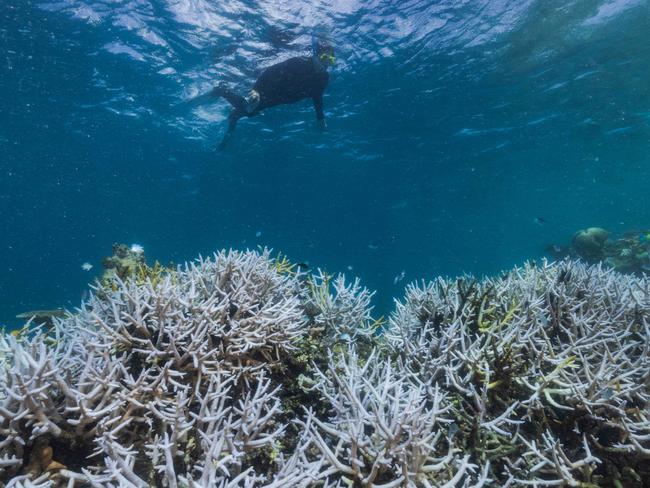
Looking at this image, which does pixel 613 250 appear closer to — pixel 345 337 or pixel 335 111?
pixel 345 337

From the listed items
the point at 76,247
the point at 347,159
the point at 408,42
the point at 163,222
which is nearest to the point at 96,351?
the point at 408,42

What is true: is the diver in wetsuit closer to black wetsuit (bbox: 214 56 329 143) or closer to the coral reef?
black wetsuit (bbox: 214 56 329 143)

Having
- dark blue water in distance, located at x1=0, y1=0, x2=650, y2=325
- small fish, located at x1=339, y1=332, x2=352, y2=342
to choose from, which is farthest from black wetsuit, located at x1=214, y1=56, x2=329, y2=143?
small fish, located at x1=339, y1=332, x2=352, y2=342

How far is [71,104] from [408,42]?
20525 mm

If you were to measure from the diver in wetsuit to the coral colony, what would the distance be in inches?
438

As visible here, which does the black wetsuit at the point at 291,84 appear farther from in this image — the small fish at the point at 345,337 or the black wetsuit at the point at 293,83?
the small fish at the point at 345,337

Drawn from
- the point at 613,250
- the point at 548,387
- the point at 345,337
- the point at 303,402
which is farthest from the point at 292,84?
the point at 613,250

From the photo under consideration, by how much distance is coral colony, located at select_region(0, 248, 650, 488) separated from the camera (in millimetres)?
2084

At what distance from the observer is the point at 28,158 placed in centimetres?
3089

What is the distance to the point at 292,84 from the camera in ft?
45.2

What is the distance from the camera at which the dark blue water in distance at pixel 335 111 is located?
47.2ft

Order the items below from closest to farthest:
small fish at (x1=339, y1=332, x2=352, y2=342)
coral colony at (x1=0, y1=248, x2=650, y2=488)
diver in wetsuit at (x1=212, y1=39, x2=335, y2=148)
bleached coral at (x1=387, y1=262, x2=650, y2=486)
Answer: coral colony at (x1=0, y1=248, x2=650, y2=488), bleached coral at (x1=387, y1=262, x2=650, y2=486), small fish at (x1=339, y1=332, x2=352, y2=342), diver in wetsuit at (x1=212, y1=39, x2=335, y2=148)

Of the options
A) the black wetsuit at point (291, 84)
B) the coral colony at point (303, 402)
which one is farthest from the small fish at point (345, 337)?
the black wetsuit at point (291, 84)

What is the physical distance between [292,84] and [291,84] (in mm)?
41
